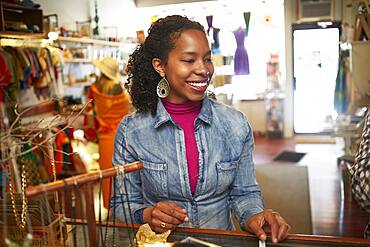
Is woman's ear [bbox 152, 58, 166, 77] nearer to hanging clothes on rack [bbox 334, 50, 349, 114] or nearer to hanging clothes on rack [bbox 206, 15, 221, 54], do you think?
hanging clothes on rack [bbox 206, 15, 221, 54]

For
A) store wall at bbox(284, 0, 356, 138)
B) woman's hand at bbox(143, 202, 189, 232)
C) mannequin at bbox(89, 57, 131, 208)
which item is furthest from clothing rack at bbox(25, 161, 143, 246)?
mannequin at bbox(89, 57, 131, 208)

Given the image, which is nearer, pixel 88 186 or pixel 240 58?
pixel 88 186

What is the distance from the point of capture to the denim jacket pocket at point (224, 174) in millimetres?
1197

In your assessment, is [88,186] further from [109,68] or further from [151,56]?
[109,68]

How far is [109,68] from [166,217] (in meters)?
2.61

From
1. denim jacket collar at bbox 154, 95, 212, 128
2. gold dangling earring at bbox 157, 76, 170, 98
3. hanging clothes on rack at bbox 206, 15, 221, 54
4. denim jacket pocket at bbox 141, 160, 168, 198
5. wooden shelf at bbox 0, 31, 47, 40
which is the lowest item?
denim jacket pocket at bbox 141, 160, 168, 198

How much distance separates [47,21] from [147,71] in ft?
4.87

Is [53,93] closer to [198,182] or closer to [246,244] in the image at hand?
[198,182]

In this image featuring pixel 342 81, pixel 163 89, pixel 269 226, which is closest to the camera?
pixel 269 226

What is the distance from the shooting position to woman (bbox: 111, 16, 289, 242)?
1.17 meters

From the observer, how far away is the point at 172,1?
61.0 inches

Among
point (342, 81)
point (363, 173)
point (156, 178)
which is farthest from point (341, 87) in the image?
point (156, 178)

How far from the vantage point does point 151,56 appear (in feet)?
4.22

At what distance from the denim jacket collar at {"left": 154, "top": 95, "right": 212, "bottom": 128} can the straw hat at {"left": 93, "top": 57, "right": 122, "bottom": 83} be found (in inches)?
90.2
